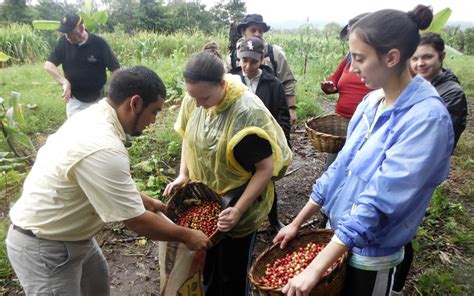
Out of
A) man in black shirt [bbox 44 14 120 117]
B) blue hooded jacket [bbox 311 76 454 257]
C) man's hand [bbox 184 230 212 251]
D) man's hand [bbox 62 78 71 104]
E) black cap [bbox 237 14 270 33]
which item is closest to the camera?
blue hooded jacket [bbox 311 76 454 257]

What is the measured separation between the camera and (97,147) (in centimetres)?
149

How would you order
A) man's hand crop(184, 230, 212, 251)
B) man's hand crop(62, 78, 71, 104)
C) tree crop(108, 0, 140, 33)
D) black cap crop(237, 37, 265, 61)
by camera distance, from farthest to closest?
tree crop(108, 0, 140, 33), man's hand crop(62, 78, 71, 104), black cap crop(237, 37, 265, 61), man's hand crop(184, 230, 212, 251)

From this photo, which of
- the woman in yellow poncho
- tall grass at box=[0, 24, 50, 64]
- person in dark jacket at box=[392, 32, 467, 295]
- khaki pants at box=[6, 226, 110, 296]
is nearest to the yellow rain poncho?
the woman in yellow poncho

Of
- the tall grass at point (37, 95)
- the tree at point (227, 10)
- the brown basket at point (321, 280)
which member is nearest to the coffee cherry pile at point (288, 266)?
the brown basket at point (321, 280)

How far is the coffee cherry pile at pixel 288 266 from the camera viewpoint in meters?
1.59

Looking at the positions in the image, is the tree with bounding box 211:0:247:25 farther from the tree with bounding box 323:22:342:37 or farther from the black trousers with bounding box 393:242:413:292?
the black trousers with bounding box 393:242:413:292

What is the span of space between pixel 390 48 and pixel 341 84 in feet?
7.23

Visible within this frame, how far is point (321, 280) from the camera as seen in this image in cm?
136

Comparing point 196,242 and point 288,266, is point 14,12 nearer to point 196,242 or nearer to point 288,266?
point 196,242

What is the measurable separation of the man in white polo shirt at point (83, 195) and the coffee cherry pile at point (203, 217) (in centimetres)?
24

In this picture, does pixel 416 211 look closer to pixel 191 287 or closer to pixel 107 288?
pixel 191 287

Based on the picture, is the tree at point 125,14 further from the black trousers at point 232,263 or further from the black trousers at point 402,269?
the black trousers at point 402,269

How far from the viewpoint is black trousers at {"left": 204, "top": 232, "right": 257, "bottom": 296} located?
91.0 inches

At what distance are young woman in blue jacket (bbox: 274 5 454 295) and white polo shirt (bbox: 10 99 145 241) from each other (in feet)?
2.63
